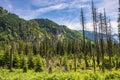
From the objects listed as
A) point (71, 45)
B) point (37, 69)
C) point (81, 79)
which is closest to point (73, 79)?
point (81, 79)

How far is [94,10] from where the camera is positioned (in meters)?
49.4

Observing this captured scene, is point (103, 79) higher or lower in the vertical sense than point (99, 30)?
lower

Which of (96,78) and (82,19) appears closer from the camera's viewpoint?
(96,78)

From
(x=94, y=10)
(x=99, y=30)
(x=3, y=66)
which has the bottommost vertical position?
(x=3, y=66)

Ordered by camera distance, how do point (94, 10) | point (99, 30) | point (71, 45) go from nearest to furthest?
point (94, 10)
point (99, 30)
point (71, 45)

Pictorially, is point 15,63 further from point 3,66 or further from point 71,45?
point 71,45

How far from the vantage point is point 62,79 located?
21094 millimetres

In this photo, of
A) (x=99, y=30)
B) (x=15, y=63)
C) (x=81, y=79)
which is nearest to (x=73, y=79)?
(x=81, y=79)

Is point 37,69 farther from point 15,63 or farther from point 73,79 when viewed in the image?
point 73,79

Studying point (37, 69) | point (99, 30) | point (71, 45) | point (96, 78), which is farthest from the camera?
point (71, 45)

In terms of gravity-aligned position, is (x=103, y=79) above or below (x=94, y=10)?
below

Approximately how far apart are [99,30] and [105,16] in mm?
3597

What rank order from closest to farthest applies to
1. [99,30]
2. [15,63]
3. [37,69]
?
[99,30] → [37,69] → [15,63]

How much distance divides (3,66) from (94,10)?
4023cm
